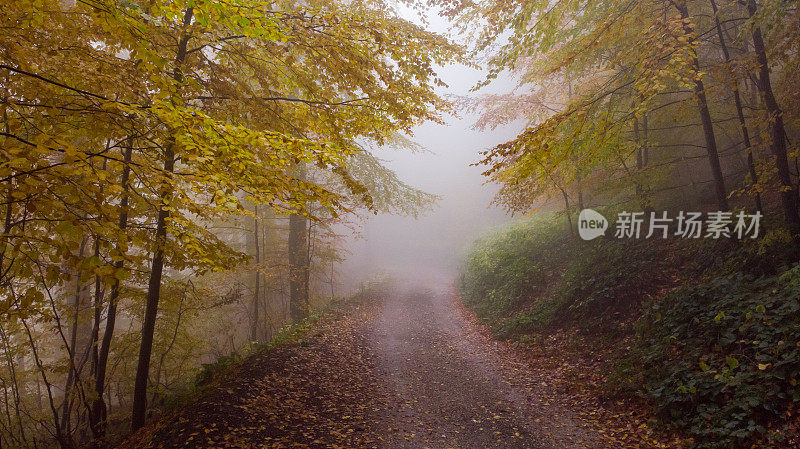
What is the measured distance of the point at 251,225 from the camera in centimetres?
1401

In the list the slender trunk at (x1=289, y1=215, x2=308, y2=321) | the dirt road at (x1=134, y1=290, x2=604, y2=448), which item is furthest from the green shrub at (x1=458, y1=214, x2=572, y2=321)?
the slender trunk at (x1=289, y1=215, x2=308, y2=321)

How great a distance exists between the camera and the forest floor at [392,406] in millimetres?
5004

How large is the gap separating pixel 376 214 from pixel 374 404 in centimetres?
331

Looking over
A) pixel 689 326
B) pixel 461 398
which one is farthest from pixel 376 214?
pixel 689 326

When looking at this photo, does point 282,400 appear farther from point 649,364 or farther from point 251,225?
point 251,225

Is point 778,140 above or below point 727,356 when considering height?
above

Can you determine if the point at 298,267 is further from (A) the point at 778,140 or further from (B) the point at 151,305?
(A) the point at 778,140

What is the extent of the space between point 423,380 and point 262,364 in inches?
124

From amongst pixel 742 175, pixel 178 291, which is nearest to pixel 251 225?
pixel 178 291

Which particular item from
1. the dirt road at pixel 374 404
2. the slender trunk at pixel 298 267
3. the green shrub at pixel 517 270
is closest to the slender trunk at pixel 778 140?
the dirt road at pixel 374 404
